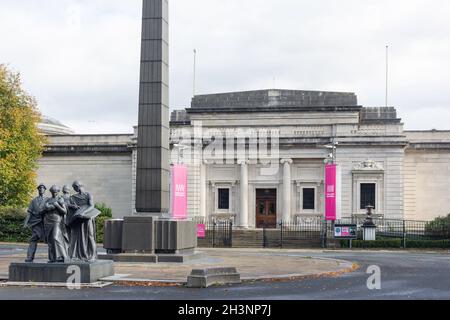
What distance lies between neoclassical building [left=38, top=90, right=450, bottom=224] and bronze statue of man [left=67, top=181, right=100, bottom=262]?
105 feet

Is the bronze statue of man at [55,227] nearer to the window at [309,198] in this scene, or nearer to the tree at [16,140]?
the tree at [16,140]

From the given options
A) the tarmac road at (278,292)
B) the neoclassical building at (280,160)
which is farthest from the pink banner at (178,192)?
the tarmac road at (278,292)

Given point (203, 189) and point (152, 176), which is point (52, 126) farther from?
point (152, 176)

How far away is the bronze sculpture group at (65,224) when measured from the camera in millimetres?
17531

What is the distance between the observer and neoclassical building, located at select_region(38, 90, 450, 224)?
50.7 meters

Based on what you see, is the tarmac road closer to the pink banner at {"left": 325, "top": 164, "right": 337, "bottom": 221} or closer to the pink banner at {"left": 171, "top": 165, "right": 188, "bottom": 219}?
the pink banner at {"left": 171, "top": 165, "right": 188, "bottom": 219}

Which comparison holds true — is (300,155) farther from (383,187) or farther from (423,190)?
(423,190)

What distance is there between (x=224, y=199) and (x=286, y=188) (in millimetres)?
4941

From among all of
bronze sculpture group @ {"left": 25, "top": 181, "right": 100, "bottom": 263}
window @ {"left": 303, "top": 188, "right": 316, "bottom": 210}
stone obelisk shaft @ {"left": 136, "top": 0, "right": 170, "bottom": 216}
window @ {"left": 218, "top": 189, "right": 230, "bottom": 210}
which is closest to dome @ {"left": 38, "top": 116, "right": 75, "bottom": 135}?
window @ {"left": 218, "top": 189, "right": 230, "bottom": 210}

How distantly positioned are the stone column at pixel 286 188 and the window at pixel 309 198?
1.25 meters

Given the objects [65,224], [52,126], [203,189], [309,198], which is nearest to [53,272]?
[65,224]

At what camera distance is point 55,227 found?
17.6 m
